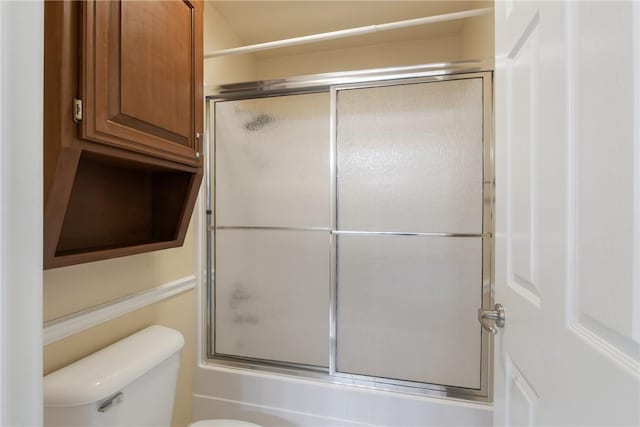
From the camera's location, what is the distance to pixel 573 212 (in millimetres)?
468

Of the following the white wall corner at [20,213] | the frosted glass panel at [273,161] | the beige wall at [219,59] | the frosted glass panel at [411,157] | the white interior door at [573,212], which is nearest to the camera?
the white wall corner at [20,213]

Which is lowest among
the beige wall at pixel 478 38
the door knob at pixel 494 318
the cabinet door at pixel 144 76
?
the door knob at pixel 494 318

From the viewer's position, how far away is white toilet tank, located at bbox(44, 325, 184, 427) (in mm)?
875

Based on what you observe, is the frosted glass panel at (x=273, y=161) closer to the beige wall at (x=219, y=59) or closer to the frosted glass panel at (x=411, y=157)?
the frosted glass panel at (x=411, y=157)

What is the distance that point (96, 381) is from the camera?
91 cm

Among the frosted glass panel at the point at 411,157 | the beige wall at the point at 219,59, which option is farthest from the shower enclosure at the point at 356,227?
the beige wall at the point at 219,59

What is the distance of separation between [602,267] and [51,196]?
1047mm

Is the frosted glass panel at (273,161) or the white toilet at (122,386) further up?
the frosted glass panel at (273,161)

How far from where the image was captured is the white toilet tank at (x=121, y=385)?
875mm

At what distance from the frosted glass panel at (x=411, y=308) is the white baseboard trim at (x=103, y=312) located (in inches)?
33.0

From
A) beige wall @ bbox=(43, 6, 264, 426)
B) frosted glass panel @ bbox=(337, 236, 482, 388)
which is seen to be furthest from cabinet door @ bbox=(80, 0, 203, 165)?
frosted glass panel @ bbox=(337, 236, 482, 388)

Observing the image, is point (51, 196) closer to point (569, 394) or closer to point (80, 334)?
point (80, 334)

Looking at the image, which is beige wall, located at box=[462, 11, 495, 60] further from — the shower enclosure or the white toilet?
the white toilet

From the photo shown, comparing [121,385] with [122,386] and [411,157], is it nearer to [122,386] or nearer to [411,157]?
[122,386]
